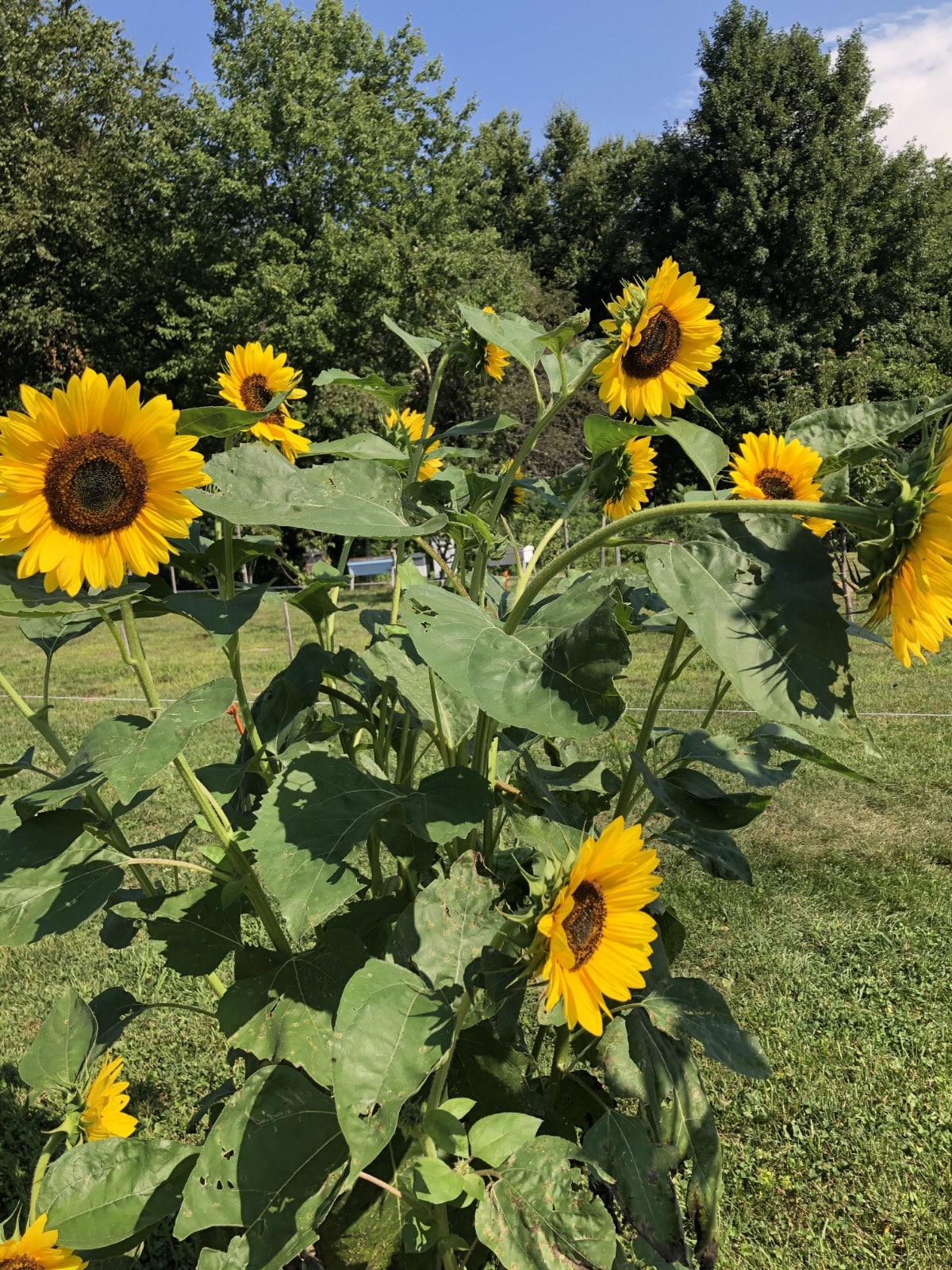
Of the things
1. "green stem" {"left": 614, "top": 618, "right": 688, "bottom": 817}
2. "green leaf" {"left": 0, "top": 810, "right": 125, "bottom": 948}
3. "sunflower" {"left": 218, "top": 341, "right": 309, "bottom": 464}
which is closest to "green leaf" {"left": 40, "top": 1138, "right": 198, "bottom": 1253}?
"green leaf" {"left": 0, "top": 810, "right": 125, "bottom": 948}

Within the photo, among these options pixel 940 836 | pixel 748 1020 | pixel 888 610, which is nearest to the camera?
pixel 888 610

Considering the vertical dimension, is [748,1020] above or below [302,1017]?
below

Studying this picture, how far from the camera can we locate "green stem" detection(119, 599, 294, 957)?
962mm

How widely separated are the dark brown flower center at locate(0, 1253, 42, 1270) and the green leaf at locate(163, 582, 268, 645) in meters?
→ 0.64

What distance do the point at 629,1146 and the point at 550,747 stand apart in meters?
0.54

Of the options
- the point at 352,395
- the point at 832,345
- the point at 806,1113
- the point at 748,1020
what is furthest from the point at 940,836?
the point at 832,345

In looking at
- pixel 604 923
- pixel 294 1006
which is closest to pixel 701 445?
pixel 604 923

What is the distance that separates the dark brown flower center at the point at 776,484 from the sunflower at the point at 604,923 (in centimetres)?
57

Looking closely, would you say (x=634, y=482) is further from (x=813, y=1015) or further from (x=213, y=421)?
(x=813, y=1015)

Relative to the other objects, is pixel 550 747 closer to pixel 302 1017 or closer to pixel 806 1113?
pixel 302 1017

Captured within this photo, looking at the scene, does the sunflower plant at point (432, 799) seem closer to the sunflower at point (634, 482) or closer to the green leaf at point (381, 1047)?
the green leaf at point (381, 1047)

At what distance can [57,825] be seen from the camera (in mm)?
1095

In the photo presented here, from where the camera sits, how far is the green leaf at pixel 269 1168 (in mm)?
927

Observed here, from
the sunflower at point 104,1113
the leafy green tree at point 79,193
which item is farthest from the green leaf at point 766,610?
the leafy green tree at point 79,193
